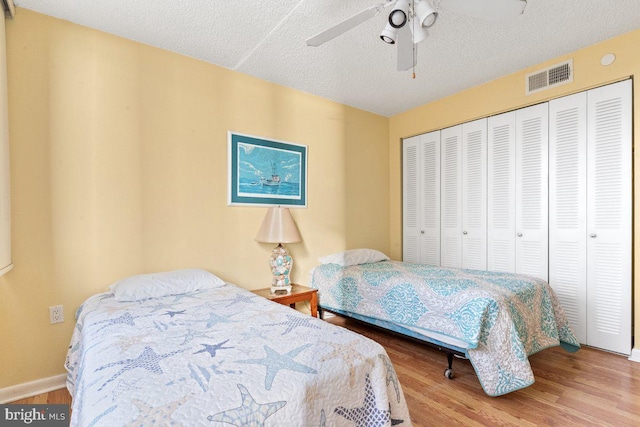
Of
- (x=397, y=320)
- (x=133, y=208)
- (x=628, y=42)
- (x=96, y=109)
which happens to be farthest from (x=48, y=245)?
(x=628, y=42)

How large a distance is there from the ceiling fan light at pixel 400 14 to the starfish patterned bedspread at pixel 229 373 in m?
1.48

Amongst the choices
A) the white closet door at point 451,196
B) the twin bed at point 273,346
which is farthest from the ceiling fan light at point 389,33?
the white closet door at point 451,196

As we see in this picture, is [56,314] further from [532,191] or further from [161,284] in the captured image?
[532,191]

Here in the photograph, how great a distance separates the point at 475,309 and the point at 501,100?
208cm

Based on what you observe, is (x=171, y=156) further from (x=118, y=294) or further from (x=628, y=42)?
(x=628, y=42)

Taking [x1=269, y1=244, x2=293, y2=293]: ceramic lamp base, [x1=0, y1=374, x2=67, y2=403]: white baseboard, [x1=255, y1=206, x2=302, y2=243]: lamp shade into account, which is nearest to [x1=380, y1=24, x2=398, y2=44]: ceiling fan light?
[x1=255, y1=206, x2=302, y2=243]: lamp shade

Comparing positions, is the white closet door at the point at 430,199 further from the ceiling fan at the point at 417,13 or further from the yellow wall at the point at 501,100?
the ceiling fan at the point at 417,13

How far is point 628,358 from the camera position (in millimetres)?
2311

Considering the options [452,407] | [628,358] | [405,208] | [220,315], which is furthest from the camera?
[405,208]

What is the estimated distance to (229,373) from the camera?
3.34 ft

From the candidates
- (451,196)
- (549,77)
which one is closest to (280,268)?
(451,196)

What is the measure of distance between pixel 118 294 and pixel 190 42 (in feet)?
5.90

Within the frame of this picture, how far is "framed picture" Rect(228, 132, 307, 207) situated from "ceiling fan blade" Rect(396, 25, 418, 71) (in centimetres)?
142

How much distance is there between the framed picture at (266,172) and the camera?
2746 mm
